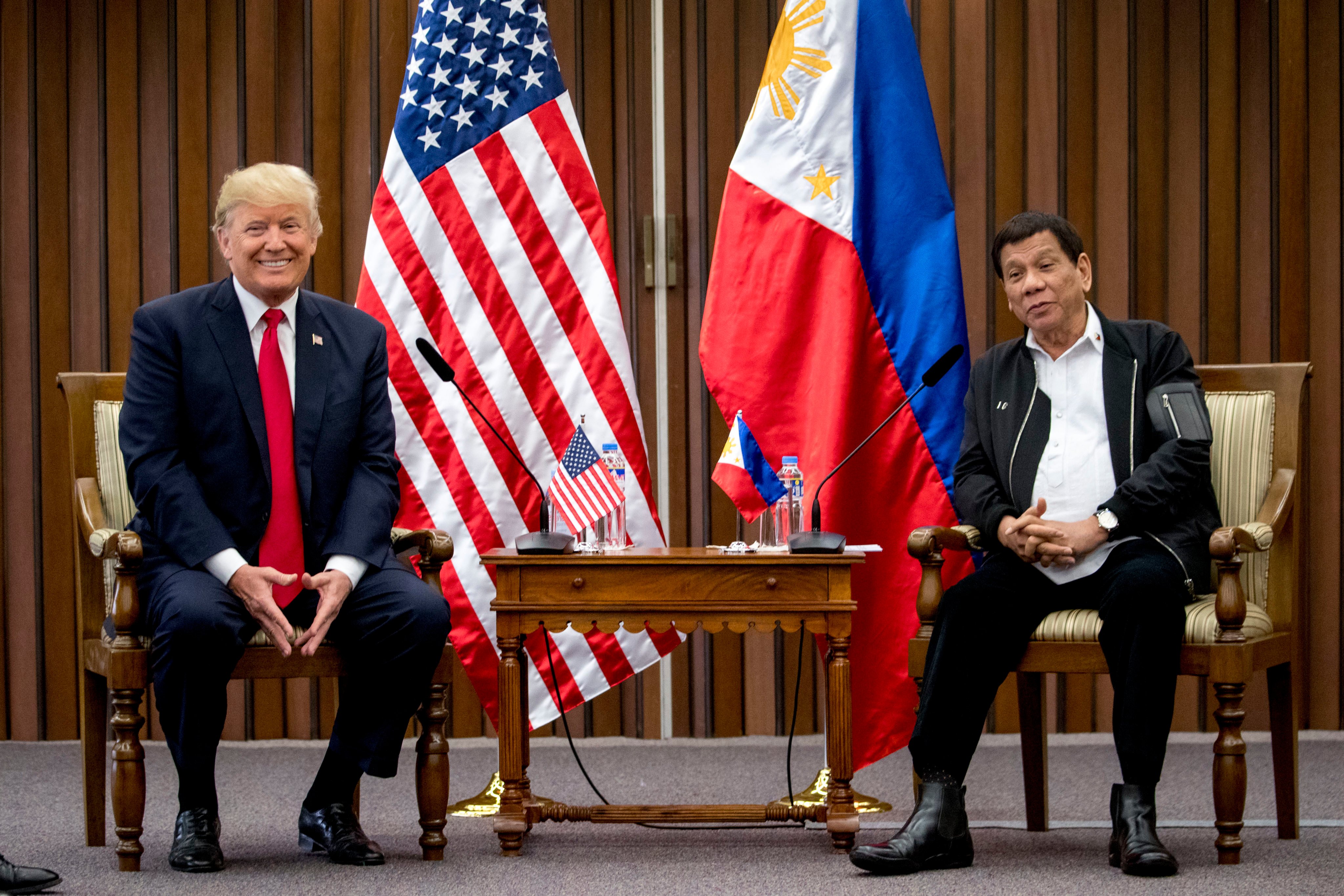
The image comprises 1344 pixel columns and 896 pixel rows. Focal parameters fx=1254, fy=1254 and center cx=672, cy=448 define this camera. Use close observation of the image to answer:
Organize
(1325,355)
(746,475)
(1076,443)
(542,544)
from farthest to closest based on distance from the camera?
(1325,355)
(746,475)
(1076,443)
(542,544)

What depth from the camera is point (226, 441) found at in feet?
8.60

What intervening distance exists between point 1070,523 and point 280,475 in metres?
1.67

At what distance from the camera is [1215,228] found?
161 inches

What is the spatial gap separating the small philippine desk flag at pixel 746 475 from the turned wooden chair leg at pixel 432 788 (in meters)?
0.94

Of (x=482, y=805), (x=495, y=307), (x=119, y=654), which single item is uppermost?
(x=495, y=307)

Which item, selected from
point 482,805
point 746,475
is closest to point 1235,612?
point 746,475

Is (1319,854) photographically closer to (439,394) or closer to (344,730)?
(344,730)

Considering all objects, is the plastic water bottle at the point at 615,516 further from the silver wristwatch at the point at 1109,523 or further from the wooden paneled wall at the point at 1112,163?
the wooden paneled wall at the point at 1112,163

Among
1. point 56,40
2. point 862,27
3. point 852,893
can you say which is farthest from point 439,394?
point 56,40

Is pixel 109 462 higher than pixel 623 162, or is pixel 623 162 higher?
pixel 623 162

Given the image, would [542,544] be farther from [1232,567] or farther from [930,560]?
[1232,567]

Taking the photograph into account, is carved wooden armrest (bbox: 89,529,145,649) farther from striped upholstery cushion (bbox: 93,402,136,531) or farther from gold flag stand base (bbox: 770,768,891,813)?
gold flag stand base (bbox: 770,768,891,813)

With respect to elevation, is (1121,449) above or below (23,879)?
above

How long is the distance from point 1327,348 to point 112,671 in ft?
12.1
